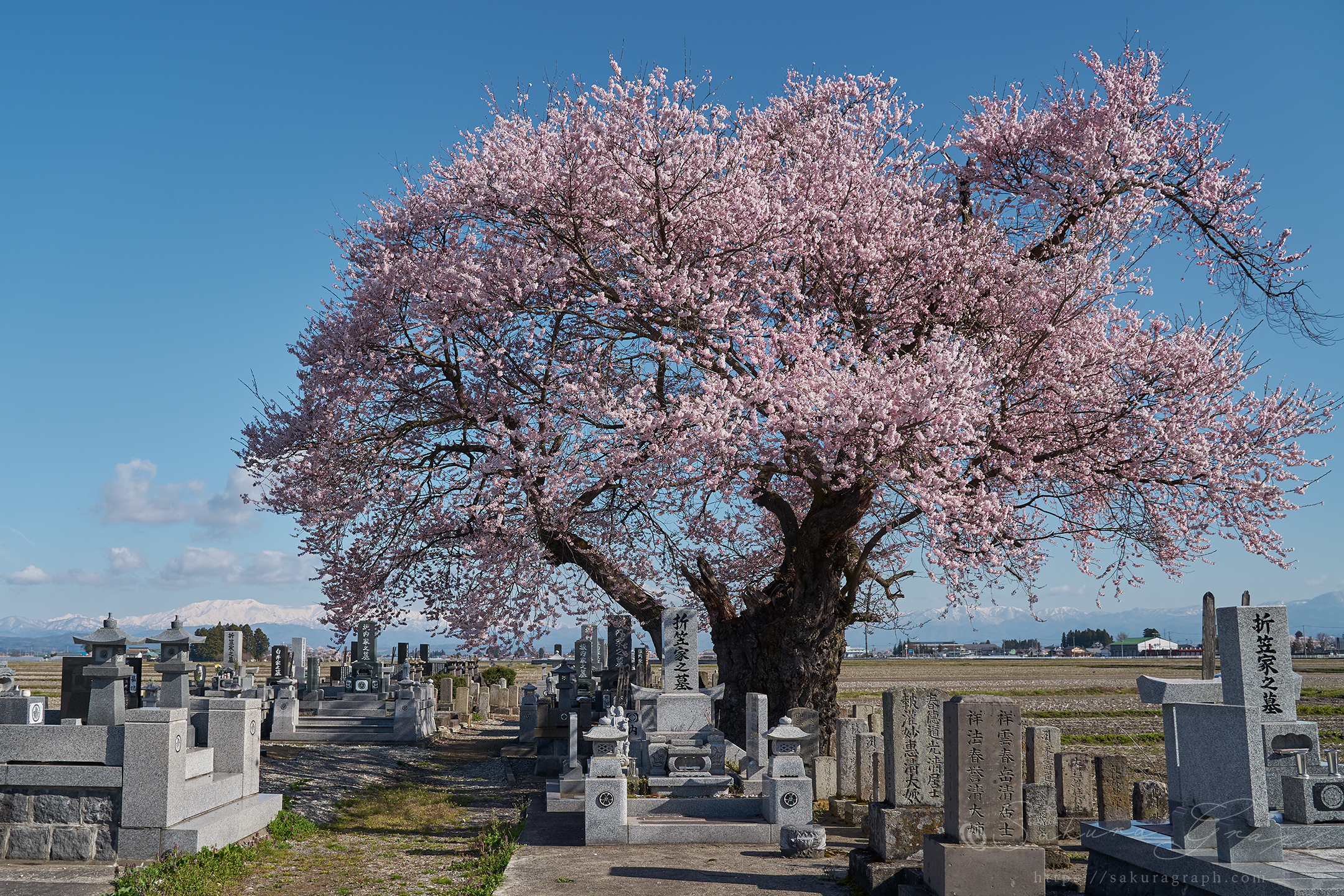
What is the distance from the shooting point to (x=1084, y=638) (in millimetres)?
178375

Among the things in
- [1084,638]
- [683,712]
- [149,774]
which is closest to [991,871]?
[683,712]

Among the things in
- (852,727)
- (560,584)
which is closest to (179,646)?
(560,584)

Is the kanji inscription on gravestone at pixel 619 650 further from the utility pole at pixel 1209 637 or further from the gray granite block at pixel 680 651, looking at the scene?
the utility pole at pixel 1209 637

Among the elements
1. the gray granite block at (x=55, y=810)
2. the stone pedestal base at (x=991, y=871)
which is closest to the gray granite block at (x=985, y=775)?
the stone pedestal base at (x=991, y=871)

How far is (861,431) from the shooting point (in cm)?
1390

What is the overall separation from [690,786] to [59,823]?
7.47m

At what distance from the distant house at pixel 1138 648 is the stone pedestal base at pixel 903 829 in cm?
12813

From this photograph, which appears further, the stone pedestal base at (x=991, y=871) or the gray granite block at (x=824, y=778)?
the gray granite block at (x=824, y=778)

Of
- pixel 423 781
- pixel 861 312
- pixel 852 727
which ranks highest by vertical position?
pixel 861 312

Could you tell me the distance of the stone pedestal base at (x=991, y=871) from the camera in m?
8.15

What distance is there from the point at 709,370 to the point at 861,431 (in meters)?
2.82

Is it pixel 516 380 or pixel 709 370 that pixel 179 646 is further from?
pixel 709 370

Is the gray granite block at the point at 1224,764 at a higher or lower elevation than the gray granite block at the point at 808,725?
higher

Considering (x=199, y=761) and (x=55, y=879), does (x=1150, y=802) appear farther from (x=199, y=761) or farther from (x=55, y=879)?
(x=55, y=879)
